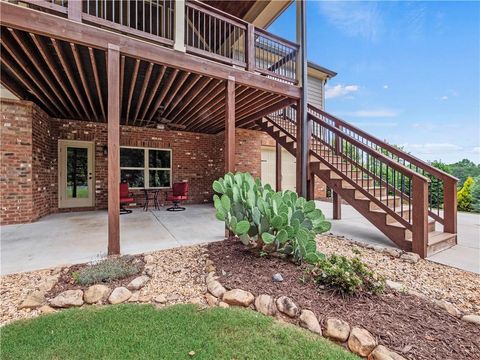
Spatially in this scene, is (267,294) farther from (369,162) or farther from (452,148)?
(452,148)

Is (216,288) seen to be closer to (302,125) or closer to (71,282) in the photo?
(71,282)

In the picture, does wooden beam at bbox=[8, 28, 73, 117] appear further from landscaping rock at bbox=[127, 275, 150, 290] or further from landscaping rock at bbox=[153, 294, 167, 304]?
landscaping rock at bbox=[153, 294, 167, 304]

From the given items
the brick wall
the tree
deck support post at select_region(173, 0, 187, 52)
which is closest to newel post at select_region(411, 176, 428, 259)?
deck support post at select_region(173, 0, 187, 52)

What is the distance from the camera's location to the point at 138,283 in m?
2.47

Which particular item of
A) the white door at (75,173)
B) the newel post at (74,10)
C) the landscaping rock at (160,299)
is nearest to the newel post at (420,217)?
the landscaping rock at (160,299)

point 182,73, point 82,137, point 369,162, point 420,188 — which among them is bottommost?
point 420,188

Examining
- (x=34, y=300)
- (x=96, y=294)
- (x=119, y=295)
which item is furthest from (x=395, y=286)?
(x=34, y=300)

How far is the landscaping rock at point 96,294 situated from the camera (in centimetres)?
221

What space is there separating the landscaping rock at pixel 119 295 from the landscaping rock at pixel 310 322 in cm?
163

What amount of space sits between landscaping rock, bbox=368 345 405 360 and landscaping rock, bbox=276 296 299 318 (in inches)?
22.8

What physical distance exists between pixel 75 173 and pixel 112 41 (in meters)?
5.28

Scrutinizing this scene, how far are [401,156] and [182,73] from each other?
4.29 m

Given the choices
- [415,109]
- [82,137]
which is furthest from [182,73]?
[415,109]

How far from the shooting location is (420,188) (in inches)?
135
